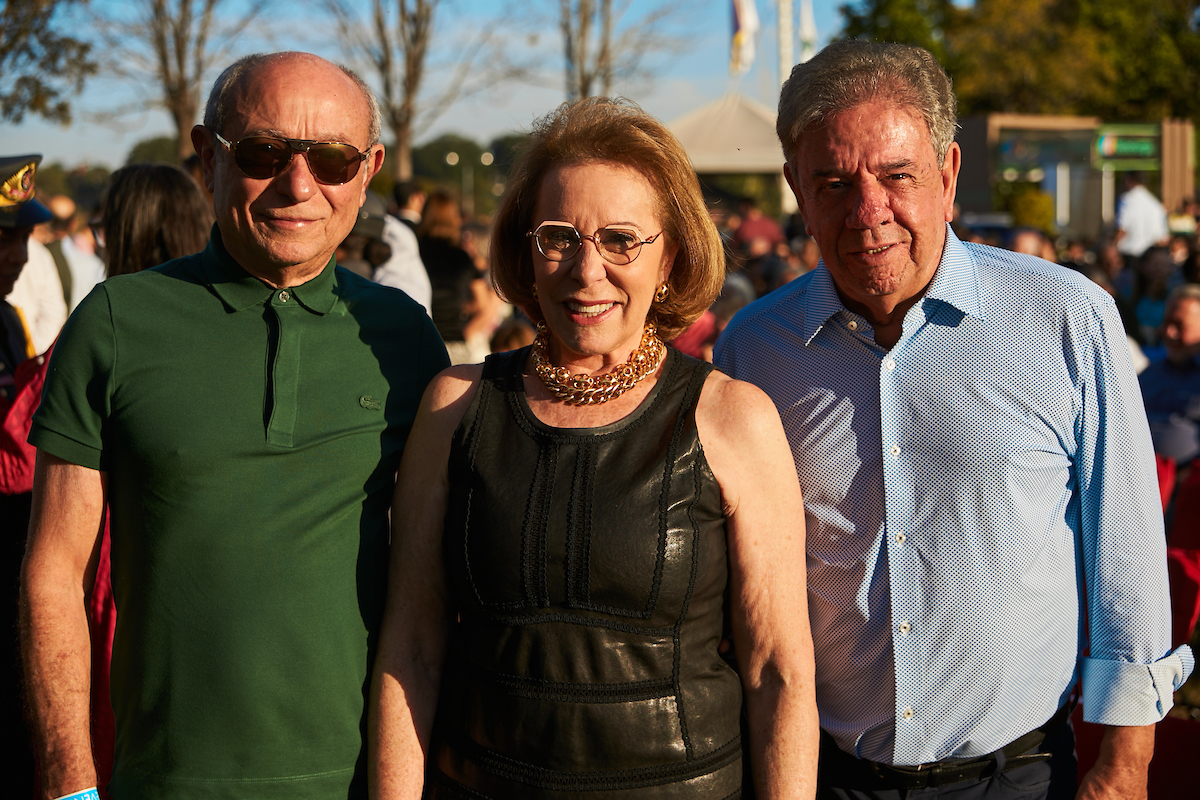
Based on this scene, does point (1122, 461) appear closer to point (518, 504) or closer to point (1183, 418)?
point (518, 504)

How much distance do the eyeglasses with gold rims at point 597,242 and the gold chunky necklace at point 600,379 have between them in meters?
0.19

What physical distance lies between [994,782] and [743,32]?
2580cm

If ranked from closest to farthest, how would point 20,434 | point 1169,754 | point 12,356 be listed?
point 20,434 → point 1169,754 → point 12,356

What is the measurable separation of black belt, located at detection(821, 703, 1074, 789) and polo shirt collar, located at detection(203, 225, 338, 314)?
4.87ft

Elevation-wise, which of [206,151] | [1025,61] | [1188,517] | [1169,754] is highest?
[1025,61]

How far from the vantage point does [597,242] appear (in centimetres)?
200

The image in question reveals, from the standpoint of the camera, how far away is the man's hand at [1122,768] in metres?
2.13

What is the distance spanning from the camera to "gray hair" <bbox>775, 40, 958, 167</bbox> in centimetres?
216

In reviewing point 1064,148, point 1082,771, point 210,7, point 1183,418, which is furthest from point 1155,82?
point 1082,771

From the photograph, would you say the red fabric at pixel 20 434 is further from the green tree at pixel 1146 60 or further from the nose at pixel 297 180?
the green tree at pixel 1146 60

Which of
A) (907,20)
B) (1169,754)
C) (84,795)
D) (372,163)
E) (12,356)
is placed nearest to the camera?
(84,795)

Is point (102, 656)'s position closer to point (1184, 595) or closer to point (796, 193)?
point (796, 193)

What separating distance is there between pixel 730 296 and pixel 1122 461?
536 centimetres

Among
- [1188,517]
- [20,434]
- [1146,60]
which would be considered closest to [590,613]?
[20,434]
